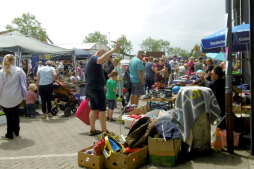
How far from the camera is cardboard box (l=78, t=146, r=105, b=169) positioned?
413cm

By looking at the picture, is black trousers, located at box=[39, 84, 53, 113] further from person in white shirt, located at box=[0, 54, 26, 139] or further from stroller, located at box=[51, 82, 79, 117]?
person in white shirt, located at box=[0, 54, 26, 139]

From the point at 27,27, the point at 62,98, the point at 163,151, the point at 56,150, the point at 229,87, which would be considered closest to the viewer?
the point at 163,151

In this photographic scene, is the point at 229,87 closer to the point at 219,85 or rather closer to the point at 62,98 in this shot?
the point at 219,85

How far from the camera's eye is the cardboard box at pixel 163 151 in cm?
416

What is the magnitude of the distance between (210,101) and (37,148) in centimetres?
363

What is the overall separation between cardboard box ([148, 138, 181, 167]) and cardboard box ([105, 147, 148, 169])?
0.51 feet

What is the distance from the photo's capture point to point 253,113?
452 centimetres

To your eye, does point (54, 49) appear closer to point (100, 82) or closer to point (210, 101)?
point (100, 82)

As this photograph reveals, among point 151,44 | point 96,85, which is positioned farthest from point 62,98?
point 151,44

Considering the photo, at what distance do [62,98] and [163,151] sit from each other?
6.40m

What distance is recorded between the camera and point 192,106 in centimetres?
457

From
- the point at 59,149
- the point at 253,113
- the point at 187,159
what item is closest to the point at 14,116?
the point at 59,149

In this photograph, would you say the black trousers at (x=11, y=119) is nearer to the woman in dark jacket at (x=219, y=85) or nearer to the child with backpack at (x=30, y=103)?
the child with backpack at (x=30, y=103)

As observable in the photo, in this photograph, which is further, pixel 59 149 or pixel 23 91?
pixel 23 91
